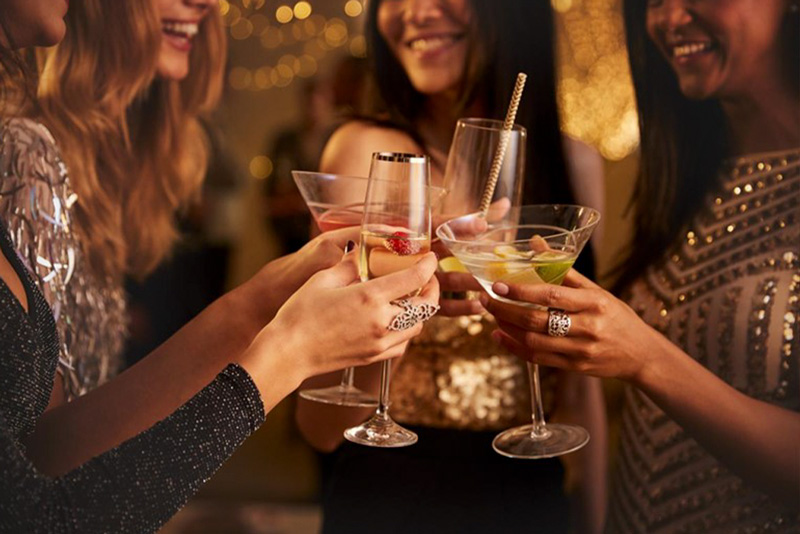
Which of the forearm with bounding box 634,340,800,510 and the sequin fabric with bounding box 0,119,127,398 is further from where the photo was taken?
the sequin fabric with bounding box 0,119,127,398

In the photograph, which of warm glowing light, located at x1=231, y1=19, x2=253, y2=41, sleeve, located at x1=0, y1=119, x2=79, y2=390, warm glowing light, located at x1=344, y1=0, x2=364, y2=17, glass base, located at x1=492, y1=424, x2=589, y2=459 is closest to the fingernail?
glass base, located at x1=492, y1=424, x2=589, y2=459

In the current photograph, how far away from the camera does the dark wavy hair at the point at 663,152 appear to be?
171cm

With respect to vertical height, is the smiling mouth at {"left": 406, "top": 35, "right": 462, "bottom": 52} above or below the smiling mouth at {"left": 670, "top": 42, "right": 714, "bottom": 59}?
above

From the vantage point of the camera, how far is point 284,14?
1862 millimetres

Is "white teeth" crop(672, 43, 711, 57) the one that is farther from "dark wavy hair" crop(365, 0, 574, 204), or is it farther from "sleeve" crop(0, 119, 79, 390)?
"sleeve" crop(0, 119, 79, 390)

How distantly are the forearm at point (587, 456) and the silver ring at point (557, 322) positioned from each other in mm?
366

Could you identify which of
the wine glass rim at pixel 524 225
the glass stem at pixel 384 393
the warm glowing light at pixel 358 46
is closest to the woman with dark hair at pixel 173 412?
the wine glass rim at pixel 524 225

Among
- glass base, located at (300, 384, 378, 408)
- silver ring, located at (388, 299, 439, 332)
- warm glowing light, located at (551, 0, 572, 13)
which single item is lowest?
glass base, located at (300, 384, 378, 408)

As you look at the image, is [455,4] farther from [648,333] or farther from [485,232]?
[648,333]

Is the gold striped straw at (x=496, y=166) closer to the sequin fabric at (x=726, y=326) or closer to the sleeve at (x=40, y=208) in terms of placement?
the sequin fabric at (x=726, y=326)

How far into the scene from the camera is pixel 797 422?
164 cm

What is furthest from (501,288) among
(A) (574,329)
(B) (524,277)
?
(A) (574,329)

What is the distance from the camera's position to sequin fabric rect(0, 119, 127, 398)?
1.83 meters

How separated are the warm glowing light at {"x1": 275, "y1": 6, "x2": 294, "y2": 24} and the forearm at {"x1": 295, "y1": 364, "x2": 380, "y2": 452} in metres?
0.68
